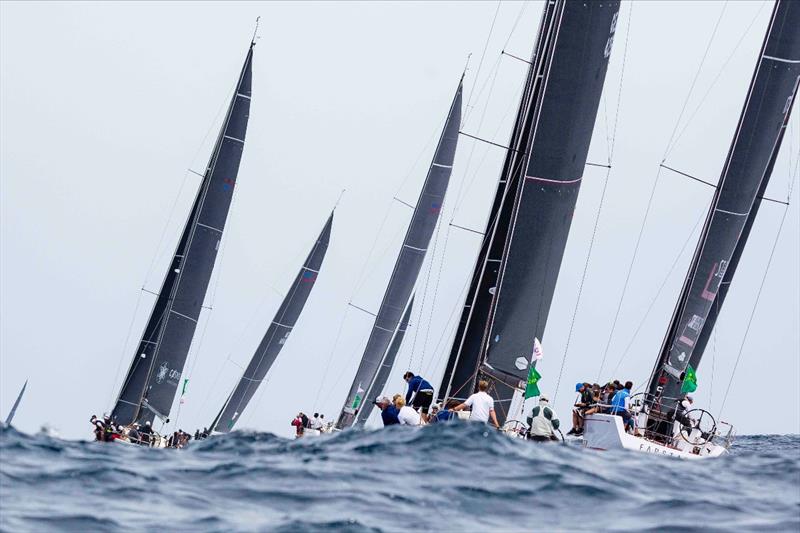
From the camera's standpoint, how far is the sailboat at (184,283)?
31500mm

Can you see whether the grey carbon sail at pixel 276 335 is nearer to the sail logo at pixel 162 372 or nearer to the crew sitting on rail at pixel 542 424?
the sail logo at pixel 162 372

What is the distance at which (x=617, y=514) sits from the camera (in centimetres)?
1030

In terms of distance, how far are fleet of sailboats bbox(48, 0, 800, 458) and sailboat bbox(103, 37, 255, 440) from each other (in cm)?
3

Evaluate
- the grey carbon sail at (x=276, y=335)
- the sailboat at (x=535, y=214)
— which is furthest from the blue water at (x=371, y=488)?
the grey carbon sail at (x=276, y=335)

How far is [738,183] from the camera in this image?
79.6 ft

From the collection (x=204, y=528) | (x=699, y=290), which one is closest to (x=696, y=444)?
(x=699, y=290)

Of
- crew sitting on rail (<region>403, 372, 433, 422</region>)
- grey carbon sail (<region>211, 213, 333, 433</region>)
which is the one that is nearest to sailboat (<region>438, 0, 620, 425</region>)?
crew sitting on rail (<region>403, 372, 433, 422</region>)

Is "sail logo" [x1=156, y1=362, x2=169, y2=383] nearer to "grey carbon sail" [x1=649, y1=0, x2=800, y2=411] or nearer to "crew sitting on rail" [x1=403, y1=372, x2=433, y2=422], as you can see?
"grey carbon sail" [x1=649, y1=0, x2=800, y2=411]

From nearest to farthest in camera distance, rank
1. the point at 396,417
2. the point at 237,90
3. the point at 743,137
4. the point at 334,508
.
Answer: the point at 334,508
the point at 396,417
the point at 743,137
the point at 237,90

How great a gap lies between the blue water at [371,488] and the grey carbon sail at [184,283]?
57.0 ft

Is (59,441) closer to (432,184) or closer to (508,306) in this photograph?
(508,306)

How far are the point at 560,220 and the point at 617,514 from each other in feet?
33.1

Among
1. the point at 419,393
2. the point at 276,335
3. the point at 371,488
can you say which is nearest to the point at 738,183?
the point at 419,393

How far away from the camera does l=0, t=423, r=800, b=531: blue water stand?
9.40 meters
